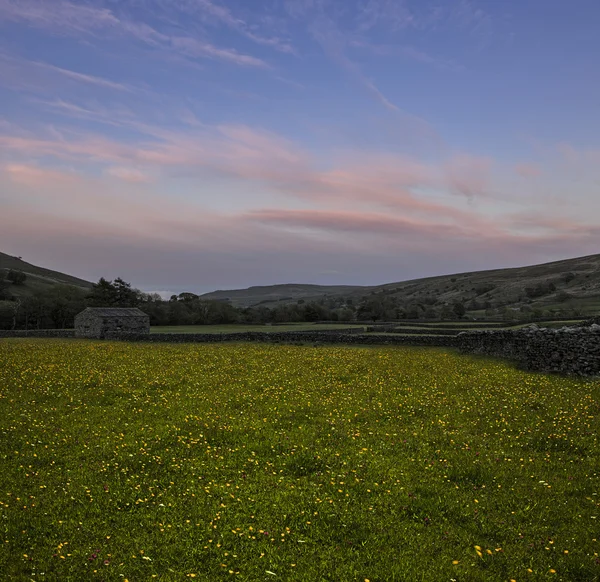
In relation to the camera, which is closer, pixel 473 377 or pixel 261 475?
pixel 261 475

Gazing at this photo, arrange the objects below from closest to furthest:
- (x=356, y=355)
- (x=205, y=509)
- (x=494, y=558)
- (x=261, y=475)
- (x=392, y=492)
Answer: (x=494, y=558) → (x=205, y=509) → (x=392, y=492) → (x=261, y=475) → (x=356, y=355)

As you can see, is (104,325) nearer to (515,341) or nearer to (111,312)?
(111,312)

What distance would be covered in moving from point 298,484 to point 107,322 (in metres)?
58.9

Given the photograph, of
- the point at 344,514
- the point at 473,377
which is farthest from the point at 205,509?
the point at 473,377

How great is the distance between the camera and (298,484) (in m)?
9.24

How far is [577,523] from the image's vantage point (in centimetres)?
780

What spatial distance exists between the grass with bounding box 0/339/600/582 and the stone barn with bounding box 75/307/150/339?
148 feet

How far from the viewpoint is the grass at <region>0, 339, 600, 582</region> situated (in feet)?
21.8

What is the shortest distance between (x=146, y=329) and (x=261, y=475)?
61481 mm

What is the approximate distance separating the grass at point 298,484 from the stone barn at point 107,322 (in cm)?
4505

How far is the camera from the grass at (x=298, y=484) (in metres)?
6.64

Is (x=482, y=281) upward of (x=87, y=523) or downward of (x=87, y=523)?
upward

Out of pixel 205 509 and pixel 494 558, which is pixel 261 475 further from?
pixel 494 558

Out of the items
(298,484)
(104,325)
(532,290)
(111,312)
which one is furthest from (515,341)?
(532,290)
